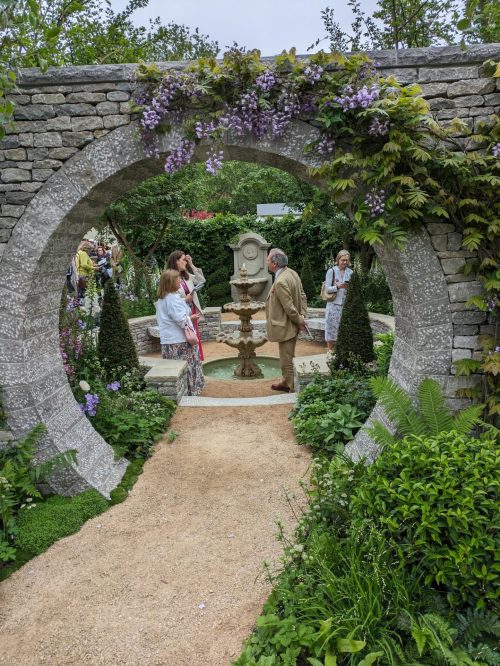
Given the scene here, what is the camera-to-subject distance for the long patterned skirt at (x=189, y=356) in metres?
6.54

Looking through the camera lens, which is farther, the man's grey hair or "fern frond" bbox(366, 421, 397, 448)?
the man's grey hair

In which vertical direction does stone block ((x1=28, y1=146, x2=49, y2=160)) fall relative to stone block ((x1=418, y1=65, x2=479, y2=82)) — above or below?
below

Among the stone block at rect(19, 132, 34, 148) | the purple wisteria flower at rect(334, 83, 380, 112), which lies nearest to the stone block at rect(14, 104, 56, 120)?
the stone block at rect(19, 132, 34, 148)

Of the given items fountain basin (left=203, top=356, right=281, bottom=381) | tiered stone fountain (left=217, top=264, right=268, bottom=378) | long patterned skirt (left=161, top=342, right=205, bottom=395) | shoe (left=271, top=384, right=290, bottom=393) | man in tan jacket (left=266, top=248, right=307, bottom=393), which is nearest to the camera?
man in tan jacket (left=266, top=248, right=307, bottom=393)

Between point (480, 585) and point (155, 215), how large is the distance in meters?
11.4

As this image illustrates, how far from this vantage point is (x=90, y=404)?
15.1ft

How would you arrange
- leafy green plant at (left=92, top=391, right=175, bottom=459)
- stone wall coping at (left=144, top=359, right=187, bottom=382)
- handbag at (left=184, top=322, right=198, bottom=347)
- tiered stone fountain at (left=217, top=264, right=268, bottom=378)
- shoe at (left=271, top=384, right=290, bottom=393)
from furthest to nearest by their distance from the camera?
tiered stone fountain at (left=217, top=264, right=268, bottom=378), shoe at (left=271, top=384, right=290, bottom=393), handbag at (left=184, top=322, right=198, bottom=347), stone wall coping at (left=144, top=359, right=187, bottom=382), leafy green plant at (left=92, top=391, right=175, bottom=459)

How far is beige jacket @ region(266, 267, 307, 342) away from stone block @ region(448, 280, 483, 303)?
2789mm

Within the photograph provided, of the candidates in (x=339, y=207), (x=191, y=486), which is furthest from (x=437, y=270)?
Answer: (x=191, y=486)

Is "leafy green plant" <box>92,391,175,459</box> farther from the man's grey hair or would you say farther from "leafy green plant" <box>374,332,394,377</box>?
"leafy green plant" <box>374,332,394,377</box>

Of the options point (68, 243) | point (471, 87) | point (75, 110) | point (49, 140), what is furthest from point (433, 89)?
point (68, 243)

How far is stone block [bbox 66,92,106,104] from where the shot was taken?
3504mm

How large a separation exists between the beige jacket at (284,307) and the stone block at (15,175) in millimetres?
3226

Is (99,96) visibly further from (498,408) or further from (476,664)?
(476,664)
